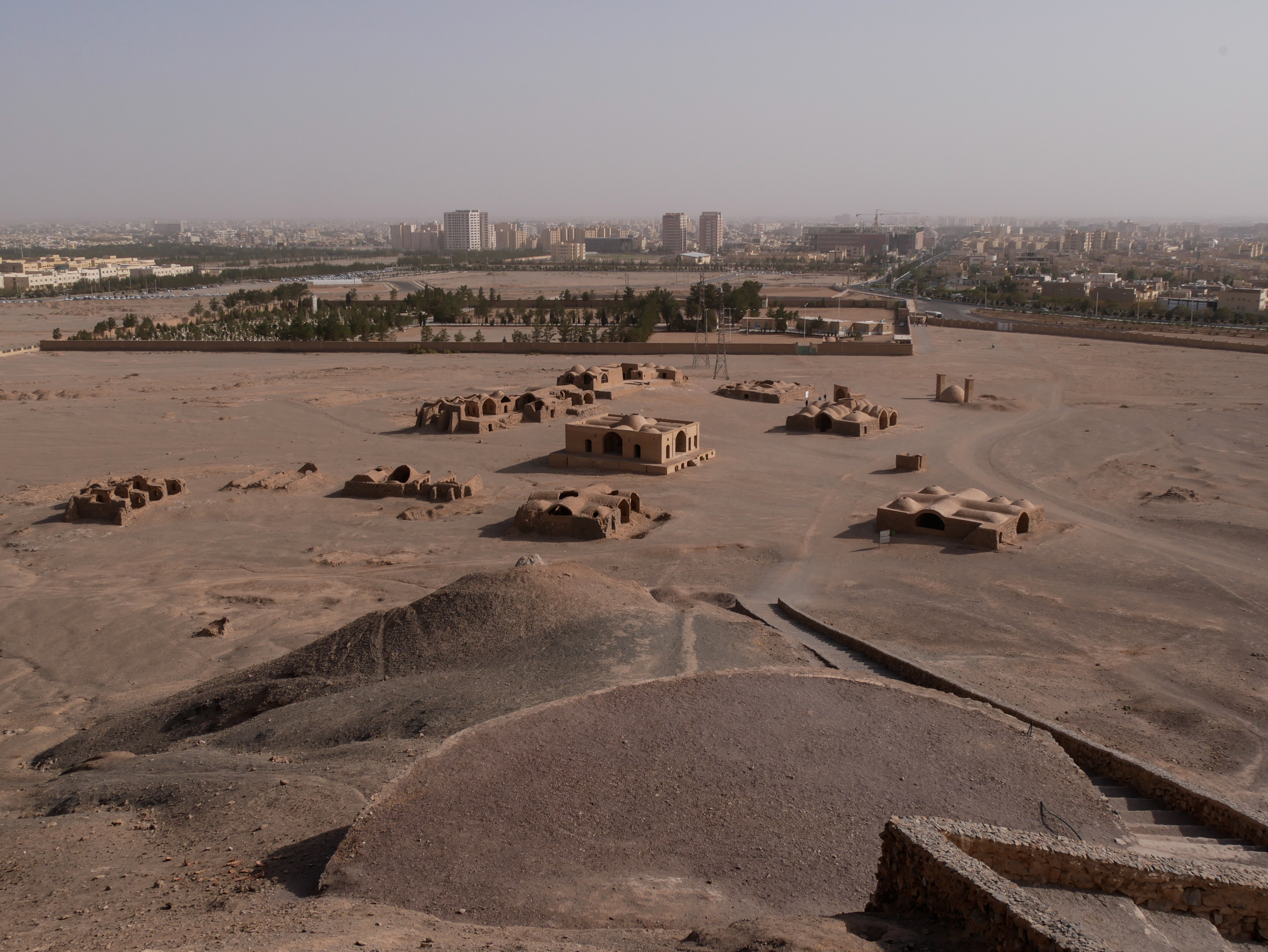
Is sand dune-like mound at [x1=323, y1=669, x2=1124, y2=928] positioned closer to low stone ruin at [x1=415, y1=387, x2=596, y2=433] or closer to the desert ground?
the desert ground

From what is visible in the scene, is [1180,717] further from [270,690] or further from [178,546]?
[178,546]

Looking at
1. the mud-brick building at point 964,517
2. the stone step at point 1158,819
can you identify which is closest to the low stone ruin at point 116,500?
the mud-brick building at point 964,517

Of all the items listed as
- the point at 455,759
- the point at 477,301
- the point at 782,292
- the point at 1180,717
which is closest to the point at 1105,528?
the point at 1180,717

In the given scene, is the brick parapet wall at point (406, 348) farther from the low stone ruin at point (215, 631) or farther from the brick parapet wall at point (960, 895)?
the brick parapet wall at point (960, 895)

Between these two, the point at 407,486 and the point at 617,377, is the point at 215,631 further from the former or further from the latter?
the point at 617,377

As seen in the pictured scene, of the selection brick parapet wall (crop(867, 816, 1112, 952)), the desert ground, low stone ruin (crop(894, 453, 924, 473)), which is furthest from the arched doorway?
brick parapet wall (crop(867, 816, 1112, 952))

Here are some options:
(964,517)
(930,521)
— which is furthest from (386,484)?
(964,517)
